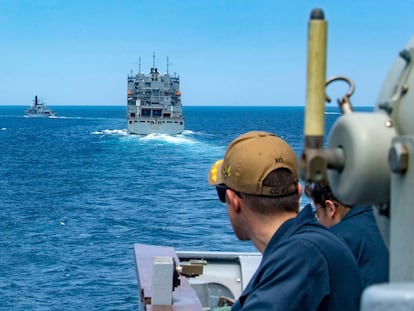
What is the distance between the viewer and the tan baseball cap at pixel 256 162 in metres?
2.58

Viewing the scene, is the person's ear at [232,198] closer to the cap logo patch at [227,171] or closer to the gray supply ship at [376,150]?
the cap logo patch at [227,171]

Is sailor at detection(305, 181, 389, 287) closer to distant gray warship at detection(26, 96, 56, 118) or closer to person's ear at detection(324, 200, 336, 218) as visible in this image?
person's ear at detection(324, 200, 336, 218)

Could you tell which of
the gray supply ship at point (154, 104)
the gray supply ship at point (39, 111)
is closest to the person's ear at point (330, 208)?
the gray supply ship at point (154, 104)

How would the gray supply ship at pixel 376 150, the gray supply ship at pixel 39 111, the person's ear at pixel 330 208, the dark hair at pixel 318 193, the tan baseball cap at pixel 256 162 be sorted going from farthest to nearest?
1. the gray supply ship at pixel 39 111
2. the person's ear at pixel 330 208
3. the dark hair at pixel 318 193
4. the tan baseball cap at pixel 256 162
5. the gray supply ship at pixel 376 150

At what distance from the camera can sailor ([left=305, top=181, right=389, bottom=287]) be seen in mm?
3562

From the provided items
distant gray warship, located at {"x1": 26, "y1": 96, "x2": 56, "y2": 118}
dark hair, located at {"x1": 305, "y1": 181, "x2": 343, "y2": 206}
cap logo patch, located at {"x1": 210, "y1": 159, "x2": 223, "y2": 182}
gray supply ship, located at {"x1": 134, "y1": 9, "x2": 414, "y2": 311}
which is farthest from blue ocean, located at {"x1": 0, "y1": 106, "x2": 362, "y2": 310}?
distant gray warship, located at {"x1": 26, "y1": 96, "x2": 56, "y2": 118}

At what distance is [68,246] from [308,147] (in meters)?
21.4

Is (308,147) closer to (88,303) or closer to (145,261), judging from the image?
(145,261)

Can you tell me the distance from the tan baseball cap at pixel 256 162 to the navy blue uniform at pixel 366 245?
109 centimetres

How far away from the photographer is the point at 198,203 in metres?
32.0

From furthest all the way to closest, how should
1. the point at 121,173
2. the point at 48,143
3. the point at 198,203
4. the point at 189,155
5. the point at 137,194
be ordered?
the point at 48,143
the point at 189,155
the point at 121,173
the point at 137,194
the point at 198,203

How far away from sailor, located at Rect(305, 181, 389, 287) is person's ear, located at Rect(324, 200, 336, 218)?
0.05 ft

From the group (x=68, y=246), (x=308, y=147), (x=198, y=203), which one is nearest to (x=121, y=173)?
(x=198, y=203)

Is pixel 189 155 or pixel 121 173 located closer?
pixel 121 173
